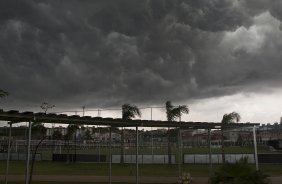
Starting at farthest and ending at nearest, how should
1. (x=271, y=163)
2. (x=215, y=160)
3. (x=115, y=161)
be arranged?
(x=115, y=161)
(x=215, y=160)
(x=271, y=163)

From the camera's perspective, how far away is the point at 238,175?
11477mm

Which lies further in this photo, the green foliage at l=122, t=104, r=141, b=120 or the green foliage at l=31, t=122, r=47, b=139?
the green foliage at l=122, t=104, r=141, b=120

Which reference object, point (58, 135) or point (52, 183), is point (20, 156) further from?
point (52, 183)

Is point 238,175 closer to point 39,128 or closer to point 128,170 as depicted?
A: point 128,170

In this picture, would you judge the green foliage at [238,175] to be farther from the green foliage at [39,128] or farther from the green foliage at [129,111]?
the green foliage at [129,111]

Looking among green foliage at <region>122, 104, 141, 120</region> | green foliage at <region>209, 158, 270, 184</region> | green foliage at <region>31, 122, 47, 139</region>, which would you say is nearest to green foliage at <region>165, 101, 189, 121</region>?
green foliage at <region>122, 104, 141, 120</region>

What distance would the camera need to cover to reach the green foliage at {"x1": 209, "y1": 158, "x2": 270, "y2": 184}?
448 inches

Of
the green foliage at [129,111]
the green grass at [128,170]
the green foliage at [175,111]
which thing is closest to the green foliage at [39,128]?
the green grass at [128,170]

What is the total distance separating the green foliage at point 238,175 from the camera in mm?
11367

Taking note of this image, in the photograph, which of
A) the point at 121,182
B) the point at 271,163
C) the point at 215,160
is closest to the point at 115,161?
the point at 215,160

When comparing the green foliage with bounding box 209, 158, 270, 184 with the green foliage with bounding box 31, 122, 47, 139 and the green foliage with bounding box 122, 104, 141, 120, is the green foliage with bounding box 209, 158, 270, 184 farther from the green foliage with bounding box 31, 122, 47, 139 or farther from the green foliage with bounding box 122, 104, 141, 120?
the green foliage with bounding box 122, 104, 141, 120

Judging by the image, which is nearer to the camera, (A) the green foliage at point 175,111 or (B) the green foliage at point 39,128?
(B) the green foliage at point 39,128

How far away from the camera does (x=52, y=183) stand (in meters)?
22.7

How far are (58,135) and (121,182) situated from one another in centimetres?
4630
